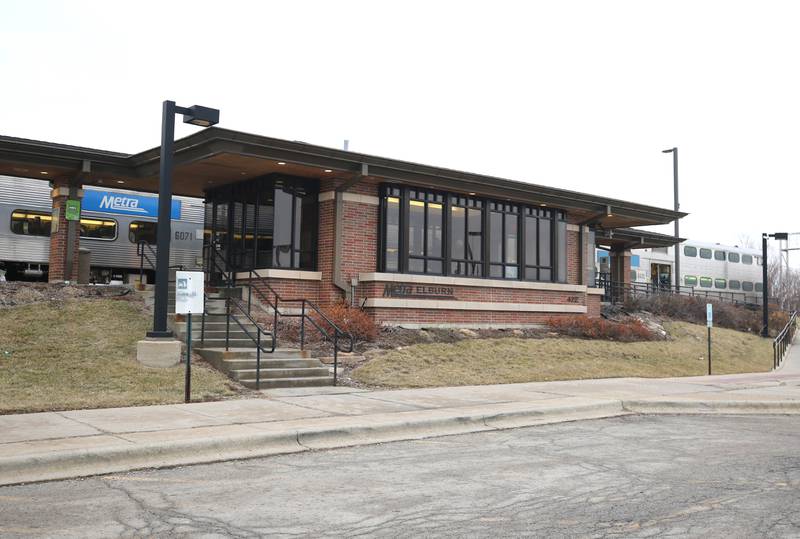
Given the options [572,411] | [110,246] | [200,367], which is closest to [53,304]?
[200,367]

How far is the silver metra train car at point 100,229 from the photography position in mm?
22750

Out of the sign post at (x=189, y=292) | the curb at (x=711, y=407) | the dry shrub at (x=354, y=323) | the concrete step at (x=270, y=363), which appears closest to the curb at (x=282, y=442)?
the curb at (x=711, y=407)

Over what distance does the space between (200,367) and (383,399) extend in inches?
145

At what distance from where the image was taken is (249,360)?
14.5m

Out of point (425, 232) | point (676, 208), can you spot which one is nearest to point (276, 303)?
point (425, 232)

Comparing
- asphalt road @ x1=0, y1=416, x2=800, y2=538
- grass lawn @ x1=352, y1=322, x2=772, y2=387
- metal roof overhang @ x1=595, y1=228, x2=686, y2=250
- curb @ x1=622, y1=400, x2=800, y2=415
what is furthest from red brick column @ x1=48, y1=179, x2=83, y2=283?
metal roof overhang @ x1=595, y1=228, x2=686, y2=250

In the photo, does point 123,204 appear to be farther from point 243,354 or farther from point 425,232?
point 243,354

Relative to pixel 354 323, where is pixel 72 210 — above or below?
above

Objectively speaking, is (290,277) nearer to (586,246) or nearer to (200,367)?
(200,367)

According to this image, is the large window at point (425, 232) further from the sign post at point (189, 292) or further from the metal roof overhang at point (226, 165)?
the sign post at point (189, 292)

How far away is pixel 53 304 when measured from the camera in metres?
17.0

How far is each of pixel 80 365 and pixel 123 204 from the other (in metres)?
12.2

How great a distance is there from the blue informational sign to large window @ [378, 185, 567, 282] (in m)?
7.84

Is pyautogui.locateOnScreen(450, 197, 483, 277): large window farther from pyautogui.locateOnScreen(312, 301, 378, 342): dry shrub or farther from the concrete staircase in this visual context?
the concrete staircase
